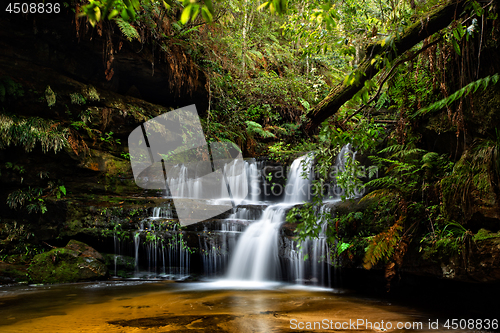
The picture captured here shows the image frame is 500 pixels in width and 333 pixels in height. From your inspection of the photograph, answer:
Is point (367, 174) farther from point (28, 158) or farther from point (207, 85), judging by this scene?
point (28, 158)

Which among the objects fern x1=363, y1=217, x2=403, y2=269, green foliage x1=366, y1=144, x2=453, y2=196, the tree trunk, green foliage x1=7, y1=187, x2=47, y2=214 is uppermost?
the tree trunk

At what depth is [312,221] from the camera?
3.37 metres

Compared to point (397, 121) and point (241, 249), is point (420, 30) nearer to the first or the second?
point (397, 121)

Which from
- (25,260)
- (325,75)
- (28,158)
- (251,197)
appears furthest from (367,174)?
(325,75)

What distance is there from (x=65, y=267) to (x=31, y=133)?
3.68m

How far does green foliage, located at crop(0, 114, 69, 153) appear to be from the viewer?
7.33 meters

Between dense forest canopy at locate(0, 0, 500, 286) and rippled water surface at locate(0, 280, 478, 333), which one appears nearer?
dense forest canopy at locate(0, 0, 500, 286)

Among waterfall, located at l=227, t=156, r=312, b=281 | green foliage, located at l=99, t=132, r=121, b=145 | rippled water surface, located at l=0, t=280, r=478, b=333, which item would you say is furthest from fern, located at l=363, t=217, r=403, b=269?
green foliage, located at l=99, t=132, r=121, b=145

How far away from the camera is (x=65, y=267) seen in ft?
20.0

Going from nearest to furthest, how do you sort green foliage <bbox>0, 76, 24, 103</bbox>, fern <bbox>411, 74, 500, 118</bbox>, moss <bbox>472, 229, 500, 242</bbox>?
fern <bbox>411, 74, 500, 118</bbox> < moss <bbox>472, 229, 500, 242</bbox> < green foliage <bbox>0, 76, 24, 103</bbox>

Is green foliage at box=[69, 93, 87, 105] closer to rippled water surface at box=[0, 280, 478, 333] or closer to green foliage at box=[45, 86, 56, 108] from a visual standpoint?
green foliage at box=[45, 86, 56, 108]

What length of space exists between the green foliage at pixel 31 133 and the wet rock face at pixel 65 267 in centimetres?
295

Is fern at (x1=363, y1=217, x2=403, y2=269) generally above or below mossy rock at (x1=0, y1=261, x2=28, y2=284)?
above

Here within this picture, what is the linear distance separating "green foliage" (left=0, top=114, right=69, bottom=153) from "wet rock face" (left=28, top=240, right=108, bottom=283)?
2.95 meters
